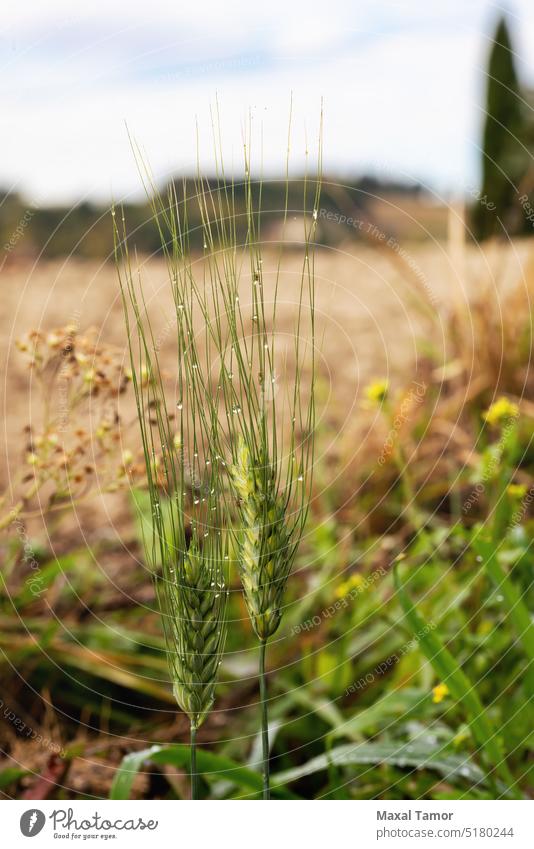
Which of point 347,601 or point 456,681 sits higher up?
point 347,601

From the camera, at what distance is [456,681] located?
136 cm

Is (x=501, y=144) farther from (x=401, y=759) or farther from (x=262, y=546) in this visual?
(x=262, y=546)

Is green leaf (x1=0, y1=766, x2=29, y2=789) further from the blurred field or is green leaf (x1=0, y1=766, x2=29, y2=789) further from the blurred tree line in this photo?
the blurred tree line

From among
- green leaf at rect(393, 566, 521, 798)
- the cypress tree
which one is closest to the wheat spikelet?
green leaf at rect(393, 566, 521, 798)

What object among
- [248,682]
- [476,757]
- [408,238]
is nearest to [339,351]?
[408,238]

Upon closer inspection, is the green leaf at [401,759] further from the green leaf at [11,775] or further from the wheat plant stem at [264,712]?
the green leaf at [11,775]

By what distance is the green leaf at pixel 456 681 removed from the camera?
1323 millimetres

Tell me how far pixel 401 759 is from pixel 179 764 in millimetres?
441

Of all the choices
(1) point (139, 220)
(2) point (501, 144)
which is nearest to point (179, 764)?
(1) point (139, 220)

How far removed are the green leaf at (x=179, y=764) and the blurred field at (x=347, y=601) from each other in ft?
0.06

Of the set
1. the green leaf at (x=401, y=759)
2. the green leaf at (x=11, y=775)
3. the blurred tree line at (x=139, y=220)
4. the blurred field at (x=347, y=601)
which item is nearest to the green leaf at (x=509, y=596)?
the blurred field at (x=347, y=601)

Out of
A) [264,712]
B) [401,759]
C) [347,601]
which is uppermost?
[347,601]

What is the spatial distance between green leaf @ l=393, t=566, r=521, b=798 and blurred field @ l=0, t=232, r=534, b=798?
38mm

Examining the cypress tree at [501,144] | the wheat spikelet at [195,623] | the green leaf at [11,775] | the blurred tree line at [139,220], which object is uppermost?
the cypress tree at [501,144]
